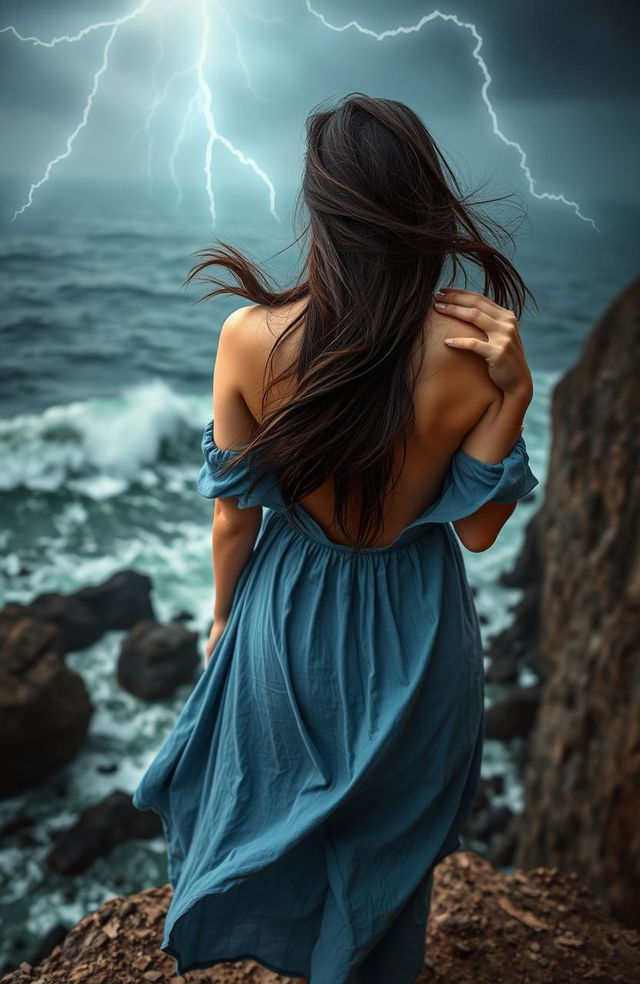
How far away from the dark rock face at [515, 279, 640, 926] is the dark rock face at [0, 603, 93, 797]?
117 inches

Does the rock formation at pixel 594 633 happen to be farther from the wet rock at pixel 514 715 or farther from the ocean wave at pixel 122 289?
the ocean wave at pixel 122 289

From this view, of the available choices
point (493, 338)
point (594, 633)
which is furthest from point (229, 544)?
point (594, 633)

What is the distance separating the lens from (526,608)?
6.77 m

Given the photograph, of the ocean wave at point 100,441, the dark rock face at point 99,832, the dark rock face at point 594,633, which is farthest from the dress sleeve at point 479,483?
the ocean wave at point 100,441

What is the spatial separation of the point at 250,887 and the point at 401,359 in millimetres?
1021

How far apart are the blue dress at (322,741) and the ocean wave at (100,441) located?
8.14 metres

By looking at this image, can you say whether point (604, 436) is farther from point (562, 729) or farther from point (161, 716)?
point (161, 716)

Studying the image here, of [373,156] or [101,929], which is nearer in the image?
[373,156]

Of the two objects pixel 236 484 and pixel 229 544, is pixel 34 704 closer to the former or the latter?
pixel 229 544

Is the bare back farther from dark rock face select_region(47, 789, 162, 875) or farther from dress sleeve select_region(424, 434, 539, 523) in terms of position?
dark rock face select_region(47, 789, 162, 875)

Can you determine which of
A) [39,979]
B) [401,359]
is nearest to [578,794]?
[39,979]

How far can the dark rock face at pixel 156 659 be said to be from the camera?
604 centimetres

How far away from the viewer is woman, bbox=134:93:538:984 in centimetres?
116

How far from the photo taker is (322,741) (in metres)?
1.44
